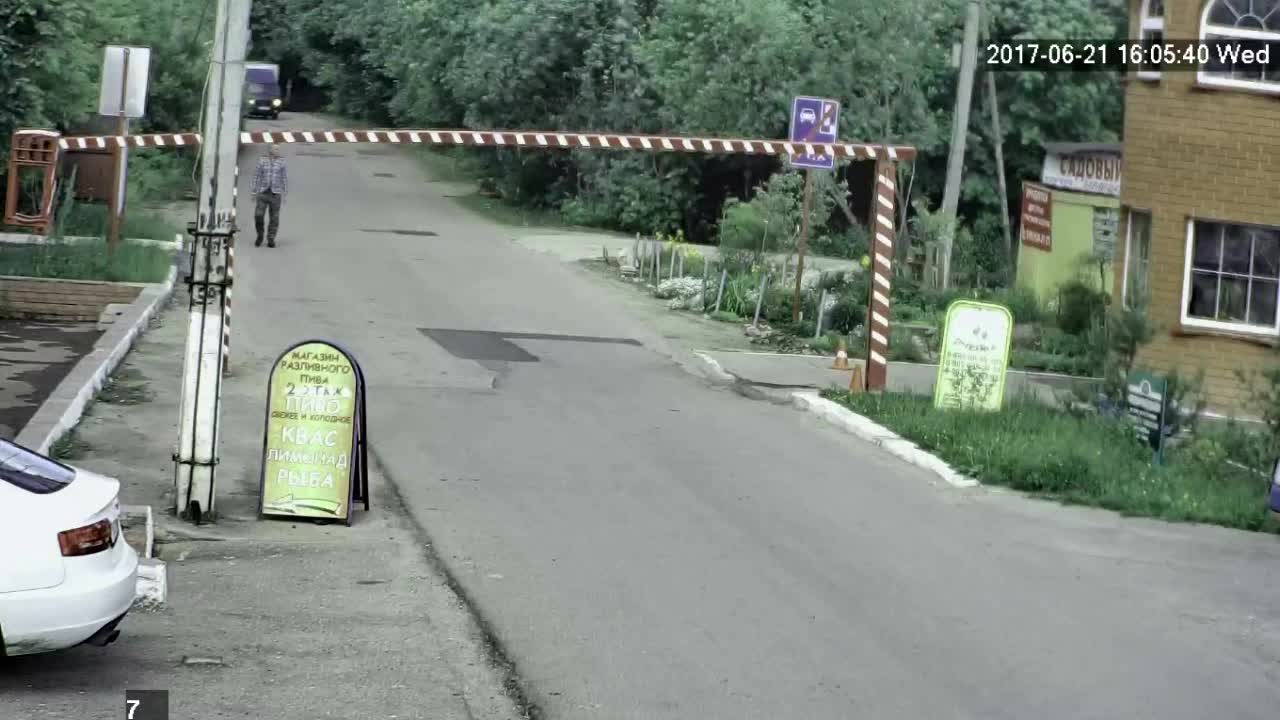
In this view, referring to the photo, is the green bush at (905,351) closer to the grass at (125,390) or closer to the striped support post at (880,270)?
the striped support post at (880,270)

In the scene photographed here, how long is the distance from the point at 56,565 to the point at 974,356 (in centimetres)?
1131

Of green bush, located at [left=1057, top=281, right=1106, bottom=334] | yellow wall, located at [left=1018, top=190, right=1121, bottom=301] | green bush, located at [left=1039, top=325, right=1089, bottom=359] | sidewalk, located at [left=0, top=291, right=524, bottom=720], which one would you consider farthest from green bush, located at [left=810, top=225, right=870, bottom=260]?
sidewalk, located at [left=0, top=291, right=524, bottom=720]

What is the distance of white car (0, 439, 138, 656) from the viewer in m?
7.51

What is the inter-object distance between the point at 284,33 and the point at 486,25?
36.2 metres

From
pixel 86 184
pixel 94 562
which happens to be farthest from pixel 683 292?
pixel 94 562

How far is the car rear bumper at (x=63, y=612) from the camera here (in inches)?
296

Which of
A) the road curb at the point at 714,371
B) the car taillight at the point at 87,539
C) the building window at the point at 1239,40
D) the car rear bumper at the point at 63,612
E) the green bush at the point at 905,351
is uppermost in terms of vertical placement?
the building window at the point at 1239,40

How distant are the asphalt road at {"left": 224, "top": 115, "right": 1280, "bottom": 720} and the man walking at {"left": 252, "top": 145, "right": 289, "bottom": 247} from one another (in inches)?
336

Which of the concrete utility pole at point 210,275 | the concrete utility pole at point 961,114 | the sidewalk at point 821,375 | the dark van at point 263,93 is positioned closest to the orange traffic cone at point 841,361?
the sidewalk at point 821,375

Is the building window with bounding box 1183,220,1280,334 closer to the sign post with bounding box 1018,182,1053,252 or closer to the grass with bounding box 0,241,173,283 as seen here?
the sign post with bounding box 1018,182,1053,252

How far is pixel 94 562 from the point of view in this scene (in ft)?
25.6

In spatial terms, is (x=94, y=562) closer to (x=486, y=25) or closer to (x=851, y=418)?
(x=851, y=418)

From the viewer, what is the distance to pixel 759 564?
37.2ft

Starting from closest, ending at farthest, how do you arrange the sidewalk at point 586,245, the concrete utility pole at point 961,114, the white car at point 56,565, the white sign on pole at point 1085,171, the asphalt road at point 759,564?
the white car at point 56,565 → the asphalt road at point 759,564 → the concrete utility pole at point 961,114 → the white sign on pole at point 1085,171 → the sidewalk at point 586,245
